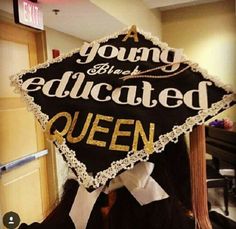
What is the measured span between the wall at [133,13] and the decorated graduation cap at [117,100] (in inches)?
56.2

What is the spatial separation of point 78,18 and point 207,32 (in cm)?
219

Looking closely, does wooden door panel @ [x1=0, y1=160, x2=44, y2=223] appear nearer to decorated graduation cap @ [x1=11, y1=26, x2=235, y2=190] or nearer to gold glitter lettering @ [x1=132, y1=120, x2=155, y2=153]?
decorated graduation cap @ [x1=11, y1=26, x2=235, y2=190]

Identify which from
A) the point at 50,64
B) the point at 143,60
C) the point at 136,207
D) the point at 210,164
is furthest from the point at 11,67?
the point at 210,164

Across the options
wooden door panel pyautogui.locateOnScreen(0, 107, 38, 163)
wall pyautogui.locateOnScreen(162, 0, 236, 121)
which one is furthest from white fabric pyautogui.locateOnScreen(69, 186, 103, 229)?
wall pyautogui.locateOnScreen(162, 0, 236, 121)

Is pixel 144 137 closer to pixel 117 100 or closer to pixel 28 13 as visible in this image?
pixel 117 100

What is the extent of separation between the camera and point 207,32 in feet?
12.5

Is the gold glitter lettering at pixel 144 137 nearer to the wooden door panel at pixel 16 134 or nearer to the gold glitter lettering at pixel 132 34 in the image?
the gold glitter lettering at pixel 132 34

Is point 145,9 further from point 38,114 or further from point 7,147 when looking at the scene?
point 38,114

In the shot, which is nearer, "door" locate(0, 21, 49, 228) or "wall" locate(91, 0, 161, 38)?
"door" locate(0, 21, 49, 228)

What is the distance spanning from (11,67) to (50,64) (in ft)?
4.97

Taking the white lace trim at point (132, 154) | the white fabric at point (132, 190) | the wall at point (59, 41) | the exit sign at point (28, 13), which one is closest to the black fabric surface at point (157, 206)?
the white fabric at point (132, 190)

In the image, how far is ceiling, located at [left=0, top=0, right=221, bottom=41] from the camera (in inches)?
77.8

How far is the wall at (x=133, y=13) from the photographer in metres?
2.33

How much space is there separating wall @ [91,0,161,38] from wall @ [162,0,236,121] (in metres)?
0.24
